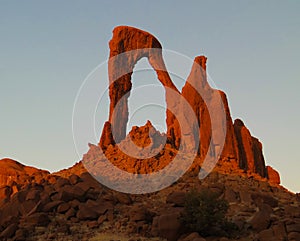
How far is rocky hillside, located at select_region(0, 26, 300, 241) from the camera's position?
30297 mm

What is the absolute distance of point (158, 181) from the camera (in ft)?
128

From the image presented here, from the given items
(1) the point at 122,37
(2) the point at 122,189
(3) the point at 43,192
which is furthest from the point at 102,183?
(1) the point at 122,37

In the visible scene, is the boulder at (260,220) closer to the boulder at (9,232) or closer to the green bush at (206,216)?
the green bush at (206,216)

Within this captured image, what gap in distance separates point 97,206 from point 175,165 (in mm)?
10035

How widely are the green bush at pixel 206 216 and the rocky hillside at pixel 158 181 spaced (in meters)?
0.35

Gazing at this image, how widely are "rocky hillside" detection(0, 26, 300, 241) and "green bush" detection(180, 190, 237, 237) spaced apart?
1.13ft

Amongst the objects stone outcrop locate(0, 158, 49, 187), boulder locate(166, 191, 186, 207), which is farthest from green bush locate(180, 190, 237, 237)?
stone outcrop locate(0, 158, 49, 187)

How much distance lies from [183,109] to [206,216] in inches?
725

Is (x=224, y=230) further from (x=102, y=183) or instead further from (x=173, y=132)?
(x=173, y=132)

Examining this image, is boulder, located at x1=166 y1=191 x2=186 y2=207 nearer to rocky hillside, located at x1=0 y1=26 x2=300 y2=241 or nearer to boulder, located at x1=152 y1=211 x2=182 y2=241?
rocky hillside, located at x1=0 y1=26 x2=300 y2=241

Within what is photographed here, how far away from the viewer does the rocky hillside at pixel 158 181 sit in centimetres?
3030

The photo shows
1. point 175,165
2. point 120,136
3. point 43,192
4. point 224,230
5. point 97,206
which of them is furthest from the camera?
point 120,136

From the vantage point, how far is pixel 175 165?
41.4 metres

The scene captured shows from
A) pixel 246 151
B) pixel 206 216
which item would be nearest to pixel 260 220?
pixel 206 216
